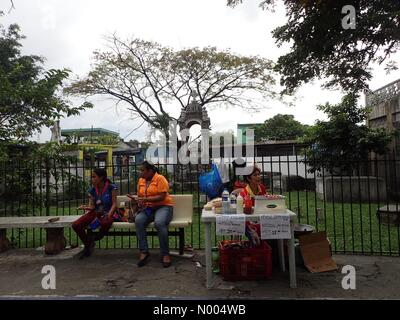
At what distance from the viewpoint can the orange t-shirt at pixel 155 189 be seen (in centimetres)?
589

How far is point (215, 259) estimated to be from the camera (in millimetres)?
5371

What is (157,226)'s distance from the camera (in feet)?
18.4

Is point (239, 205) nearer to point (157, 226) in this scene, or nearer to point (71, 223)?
point (157, 226)

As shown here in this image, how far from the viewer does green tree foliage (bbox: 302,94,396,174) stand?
46.1 ft

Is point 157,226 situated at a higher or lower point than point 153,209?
lower

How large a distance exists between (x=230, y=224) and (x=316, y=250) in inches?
60.4

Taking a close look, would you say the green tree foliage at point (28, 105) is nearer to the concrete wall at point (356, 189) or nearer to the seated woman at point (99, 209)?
the seated woman at point (99, 209)

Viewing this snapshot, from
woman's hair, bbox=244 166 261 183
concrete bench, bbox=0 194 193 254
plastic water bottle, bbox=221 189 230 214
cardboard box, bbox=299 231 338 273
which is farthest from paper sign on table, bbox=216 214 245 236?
concrete bench, bbox=0 194 193 254

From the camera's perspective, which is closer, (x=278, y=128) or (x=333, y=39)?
(x=333, y=39)

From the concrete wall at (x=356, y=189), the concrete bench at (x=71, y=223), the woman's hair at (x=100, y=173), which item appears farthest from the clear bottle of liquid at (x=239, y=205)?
the concrete wall at (x=356, y=189)

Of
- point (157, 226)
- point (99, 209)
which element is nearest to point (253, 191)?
point (157, 226)

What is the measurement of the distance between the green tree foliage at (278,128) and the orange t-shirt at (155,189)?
3933 cm

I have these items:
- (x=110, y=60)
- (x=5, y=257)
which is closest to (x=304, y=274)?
(x=5, y=257)
